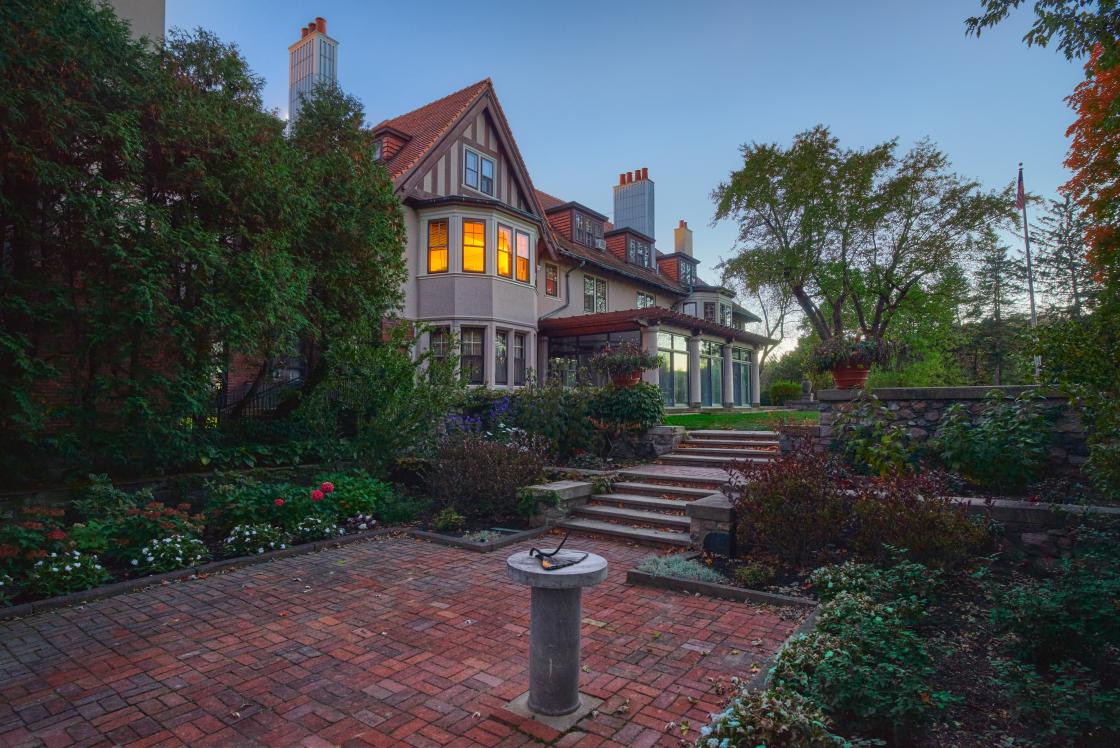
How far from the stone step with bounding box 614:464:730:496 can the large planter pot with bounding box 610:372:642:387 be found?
7.28ft

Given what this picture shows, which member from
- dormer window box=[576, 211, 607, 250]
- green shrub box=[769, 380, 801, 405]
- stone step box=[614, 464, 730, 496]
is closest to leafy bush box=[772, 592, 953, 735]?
stone step box=[614, 464, 730, 496]

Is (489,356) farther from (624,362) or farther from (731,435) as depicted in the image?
(731,435)

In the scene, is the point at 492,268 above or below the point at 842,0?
below

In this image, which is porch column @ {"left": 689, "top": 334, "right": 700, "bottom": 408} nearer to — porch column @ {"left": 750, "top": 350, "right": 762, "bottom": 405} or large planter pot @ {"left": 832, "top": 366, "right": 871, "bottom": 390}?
porch column @ {"left": 750, "top": 350, "right": 762, "bottom": 405}

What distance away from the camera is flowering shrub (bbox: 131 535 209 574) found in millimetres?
5770

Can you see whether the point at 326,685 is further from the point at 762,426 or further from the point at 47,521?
the point at 762,426

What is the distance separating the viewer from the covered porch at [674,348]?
18.4 meters

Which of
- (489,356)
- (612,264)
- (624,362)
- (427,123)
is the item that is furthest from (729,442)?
(427,123)

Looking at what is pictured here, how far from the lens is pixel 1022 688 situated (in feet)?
9.12

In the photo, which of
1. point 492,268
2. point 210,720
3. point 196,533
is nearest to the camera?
point 210,720

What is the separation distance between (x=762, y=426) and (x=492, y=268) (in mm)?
8672

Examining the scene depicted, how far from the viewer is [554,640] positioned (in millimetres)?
3205

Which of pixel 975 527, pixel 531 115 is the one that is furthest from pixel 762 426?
pixel 531 115

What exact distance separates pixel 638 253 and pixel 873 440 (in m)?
19.3
